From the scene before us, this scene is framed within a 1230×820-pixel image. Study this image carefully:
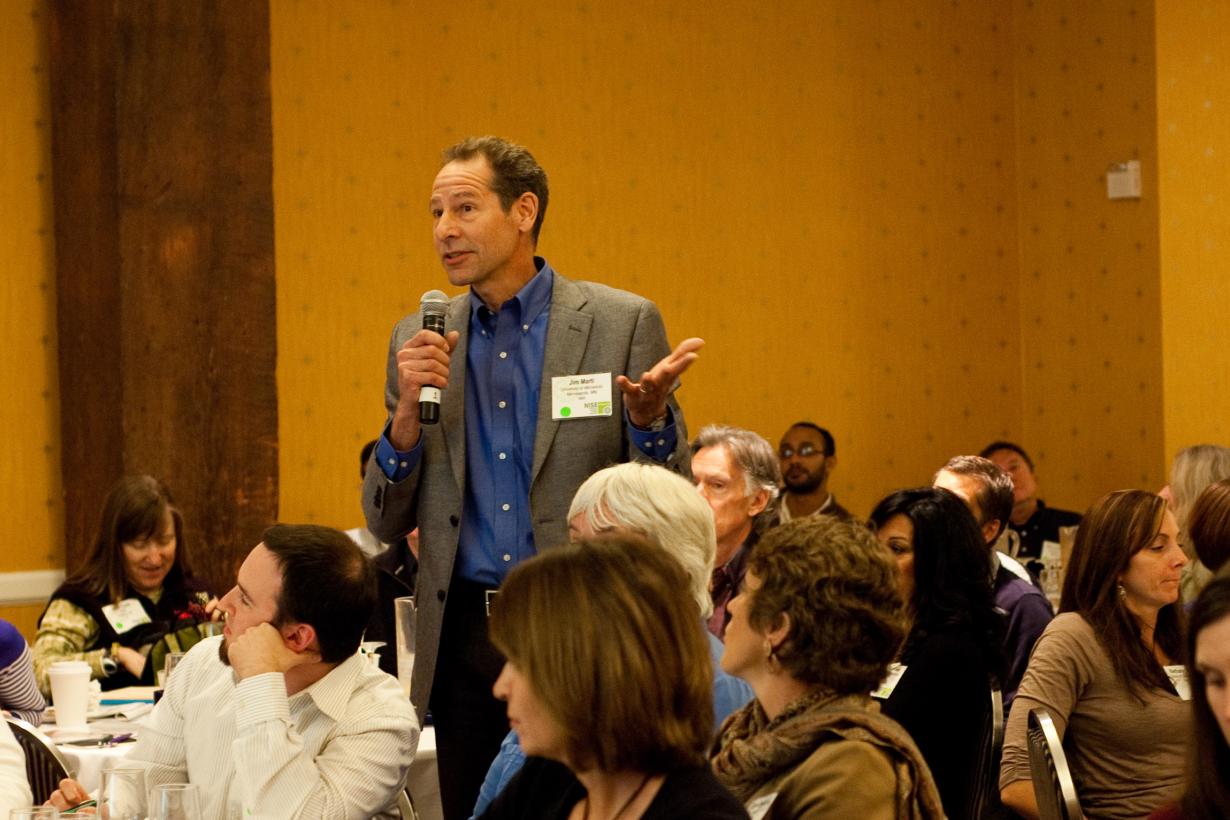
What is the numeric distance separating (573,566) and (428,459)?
54.5 inches

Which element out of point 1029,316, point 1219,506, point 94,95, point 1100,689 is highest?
point 94,95

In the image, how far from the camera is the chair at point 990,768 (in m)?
2.89

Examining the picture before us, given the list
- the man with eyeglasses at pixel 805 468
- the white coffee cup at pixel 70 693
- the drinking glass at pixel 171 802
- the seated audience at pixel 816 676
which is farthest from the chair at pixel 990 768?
the man with eyeglasses at pixel 805 468

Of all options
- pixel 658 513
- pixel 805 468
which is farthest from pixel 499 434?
pixel 805 468

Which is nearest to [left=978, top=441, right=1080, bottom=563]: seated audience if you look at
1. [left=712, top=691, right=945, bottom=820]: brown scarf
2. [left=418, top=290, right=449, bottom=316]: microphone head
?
[left=418, top=290, right=449, bottom=316]: microphone head

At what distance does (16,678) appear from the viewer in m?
3.57

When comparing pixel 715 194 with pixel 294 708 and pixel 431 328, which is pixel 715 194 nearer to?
pixel 431 328

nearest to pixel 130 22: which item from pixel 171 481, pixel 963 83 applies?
pixel 171 481

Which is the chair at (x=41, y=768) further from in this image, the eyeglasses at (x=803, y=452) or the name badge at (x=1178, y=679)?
the eyeglasses at (x=803, y=452)

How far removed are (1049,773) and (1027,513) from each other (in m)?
4.31

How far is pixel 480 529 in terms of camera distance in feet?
9.91

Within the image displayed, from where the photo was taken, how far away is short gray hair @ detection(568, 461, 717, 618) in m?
2.52

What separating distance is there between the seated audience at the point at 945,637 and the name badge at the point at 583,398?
639 millimetres

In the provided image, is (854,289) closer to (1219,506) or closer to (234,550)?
(234,550)
